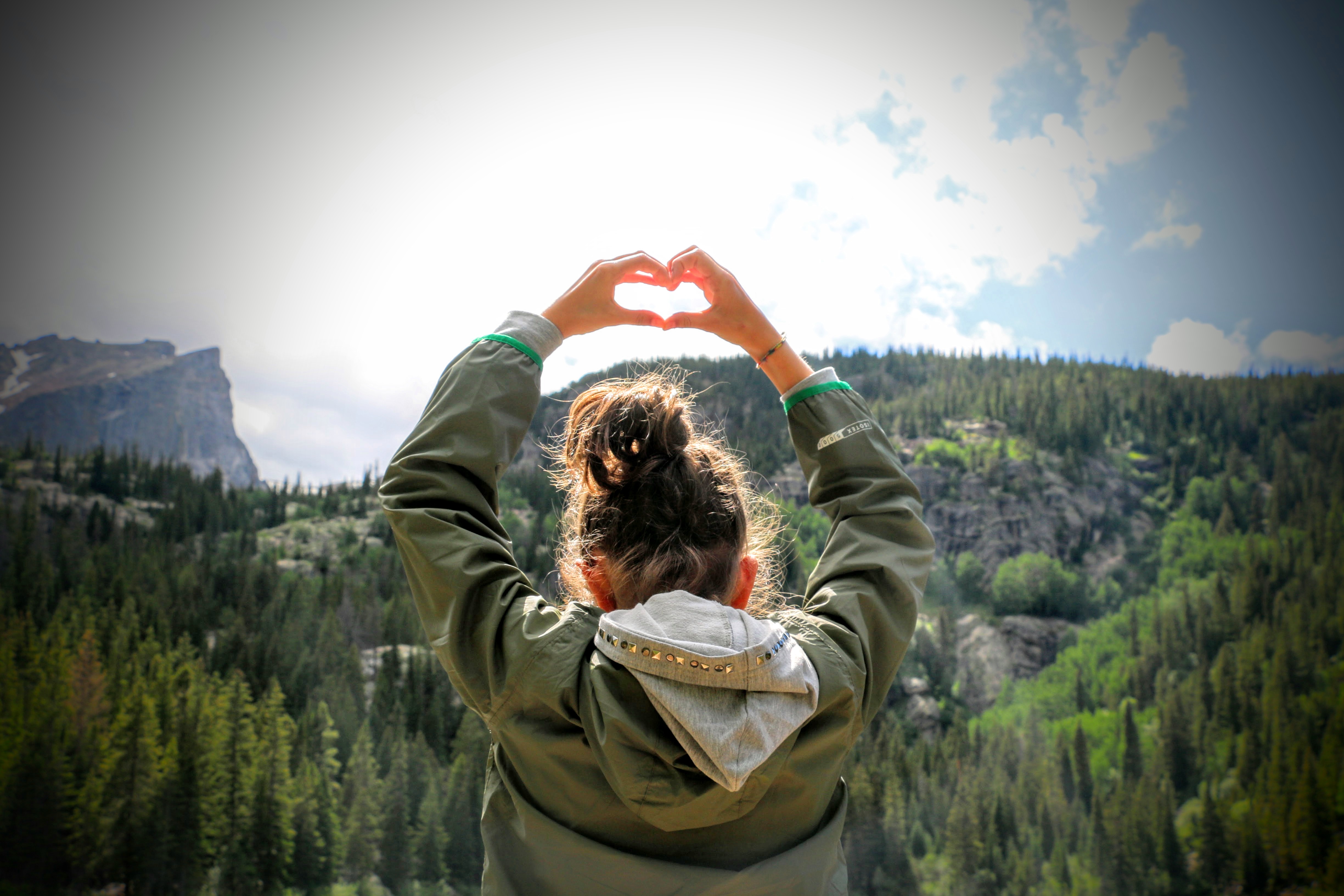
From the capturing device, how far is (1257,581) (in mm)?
6762

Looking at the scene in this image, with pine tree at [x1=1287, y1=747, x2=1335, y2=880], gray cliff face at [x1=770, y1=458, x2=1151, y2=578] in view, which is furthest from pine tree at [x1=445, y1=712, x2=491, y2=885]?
pine tree at [x1=1287, y1=747, x2=1335, y2=880]

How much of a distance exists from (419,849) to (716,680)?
22.2 feet

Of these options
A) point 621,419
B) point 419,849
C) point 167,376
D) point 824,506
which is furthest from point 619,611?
point 167,376

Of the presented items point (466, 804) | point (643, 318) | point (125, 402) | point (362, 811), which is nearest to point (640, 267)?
point (643, 318)

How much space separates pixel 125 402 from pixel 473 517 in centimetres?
739

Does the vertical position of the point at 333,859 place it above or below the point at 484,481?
below

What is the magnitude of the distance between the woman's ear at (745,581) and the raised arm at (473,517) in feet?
0.89

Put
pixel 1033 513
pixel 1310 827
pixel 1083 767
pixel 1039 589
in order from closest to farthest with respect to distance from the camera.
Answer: pixel 1310 827, pixel 1083 767, pixel 1039 589, pixel 1033 513

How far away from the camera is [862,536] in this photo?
89cm

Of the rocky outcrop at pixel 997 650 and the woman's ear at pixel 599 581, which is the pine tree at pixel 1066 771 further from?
the woman's ear at pixel 599 581

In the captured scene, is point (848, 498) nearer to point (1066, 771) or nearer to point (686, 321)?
point (686, 321)

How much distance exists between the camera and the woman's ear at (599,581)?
2.87 feet

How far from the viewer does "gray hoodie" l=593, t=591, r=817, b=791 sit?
61cm

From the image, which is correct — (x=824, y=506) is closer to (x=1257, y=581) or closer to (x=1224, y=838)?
(x=1224, y=838)
